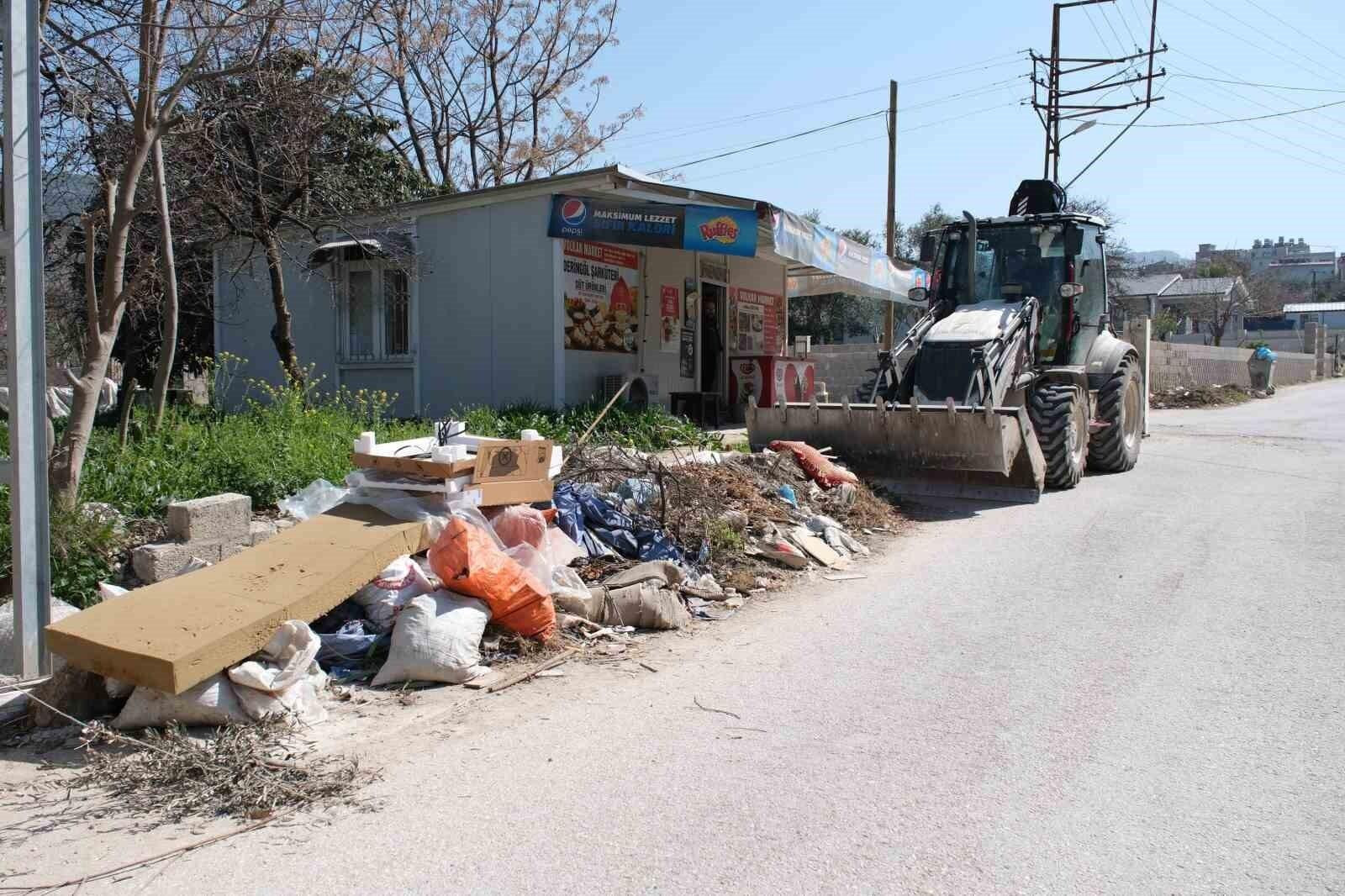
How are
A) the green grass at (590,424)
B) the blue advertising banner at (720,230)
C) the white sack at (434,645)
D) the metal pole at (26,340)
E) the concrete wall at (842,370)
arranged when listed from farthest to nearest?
the concrete wall at (842,370), the blue advertising banner at (720,230), the green grass at (590,424), the white sack at (434,645), the metal pole at (26,340)

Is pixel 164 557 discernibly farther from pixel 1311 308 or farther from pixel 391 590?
pixel 1311 308

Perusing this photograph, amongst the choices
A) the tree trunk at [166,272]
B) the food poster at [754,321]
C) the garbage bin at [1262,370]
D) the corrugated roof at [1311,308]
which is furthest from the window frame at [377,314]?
the corrugated roof at [1311,308]

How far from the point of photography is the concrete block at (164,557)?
6016 mm

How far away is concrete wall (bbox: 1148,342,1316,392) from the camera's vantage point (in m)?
29.1

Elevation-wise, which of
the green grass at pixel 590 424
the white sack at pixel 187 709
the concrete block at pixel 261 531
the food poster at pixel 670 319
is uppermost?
the food poster at pixel 670 319

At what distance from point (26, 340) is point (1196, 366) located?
107ft

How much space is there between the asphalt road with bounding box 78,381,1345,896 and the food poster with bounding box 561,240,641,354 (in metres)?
7.74

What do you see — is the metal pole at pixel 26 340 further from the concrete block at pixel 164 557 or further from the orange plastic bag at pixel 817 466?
the orange plastic bag at pixel 817 466

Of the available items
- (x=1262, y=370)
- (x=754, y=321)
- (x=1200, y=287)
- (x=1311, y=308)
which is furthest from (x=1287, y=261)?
(x=754, y=321)

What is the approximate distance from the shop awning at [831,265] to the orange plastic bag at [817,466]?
3093mm

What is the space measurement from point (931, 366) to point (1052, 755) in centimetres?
745

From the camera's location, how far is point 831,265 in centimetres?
1441

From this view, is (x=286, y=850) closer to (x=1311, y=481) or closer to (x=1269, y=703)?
(x=1269, y=703)

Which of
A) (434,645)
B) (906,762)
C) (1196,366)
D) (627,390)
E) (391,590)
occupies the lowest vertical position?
(906,762)
